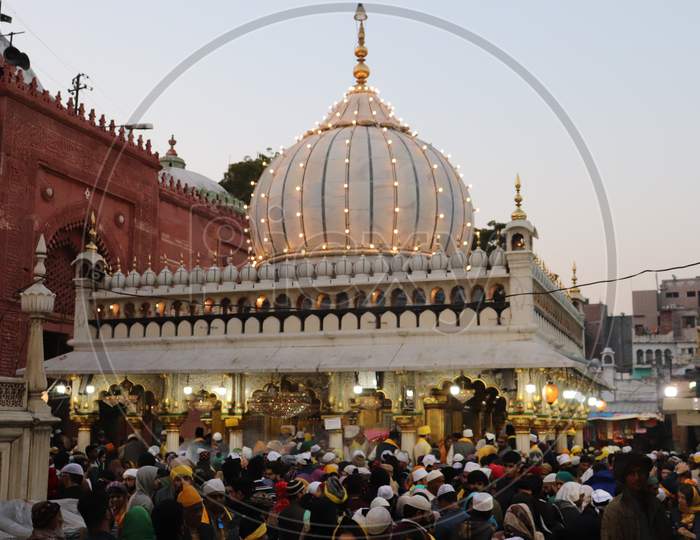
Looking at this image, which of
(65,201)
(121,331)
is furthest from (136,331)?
(65,201)

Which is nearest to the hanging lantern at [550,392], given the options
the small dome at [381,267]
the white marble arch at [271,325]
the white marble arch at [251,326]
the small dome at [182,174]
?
the small dome at [381,267]

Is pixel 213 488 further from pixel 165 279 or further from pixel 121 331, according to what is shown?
pixel 121 331

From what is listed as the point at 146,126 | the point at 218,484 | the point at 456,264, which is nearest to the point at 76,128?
the point at 146,126

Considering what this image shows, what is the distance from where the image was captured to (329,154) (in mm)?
20672

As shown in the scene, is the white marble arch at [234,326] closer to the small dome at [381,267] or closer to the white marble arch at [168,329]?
the white marble arch at [168,329]

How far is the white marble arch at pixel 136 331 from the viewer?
61.2 feet

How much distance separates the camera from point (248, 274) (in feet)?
59.8

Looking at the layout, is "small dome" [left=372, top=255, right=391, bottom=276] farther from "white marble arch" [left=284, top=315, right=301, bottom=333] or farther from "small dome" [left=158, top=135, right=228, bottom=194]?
"small dome" [left=158, top=135, right=228, bottom=194]

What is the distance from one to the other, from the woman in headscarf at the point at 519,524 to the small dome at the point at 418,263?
10.7 metres

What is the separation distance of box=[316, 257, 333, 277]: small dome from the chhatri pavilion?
Answer: 26mm

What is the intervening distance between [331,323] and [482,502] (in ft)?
35.4

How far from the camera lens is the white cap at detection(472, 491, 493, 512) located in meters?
6.29

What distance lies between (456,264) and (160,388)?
6.69 meters

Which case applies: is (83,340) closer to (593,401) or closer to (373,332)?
(373,332)
